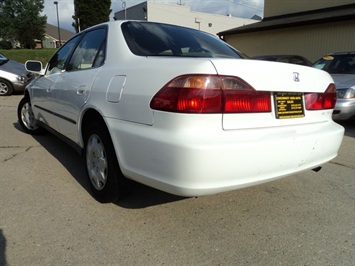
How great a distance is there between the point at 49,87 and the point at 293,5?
57.7 ft

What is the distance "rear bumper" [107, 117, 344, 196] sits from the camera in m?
2.01

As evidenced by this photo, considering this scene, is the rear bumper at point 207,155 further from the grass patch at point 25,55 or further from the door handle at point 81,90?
the grass patch at point 25,55

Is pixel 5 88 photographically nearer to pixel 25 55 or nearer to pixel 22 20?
pixel 25 55

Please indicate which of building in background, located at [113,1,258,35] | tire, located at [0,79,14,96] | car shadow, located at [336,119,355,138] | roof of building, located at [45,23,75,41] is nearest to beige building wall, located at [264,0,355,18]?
car shadow, located at [336,119,355,138]

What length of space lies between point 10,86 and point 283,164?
37.0ft

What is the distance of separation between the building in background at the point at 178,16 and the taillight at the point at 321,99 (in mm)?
34549

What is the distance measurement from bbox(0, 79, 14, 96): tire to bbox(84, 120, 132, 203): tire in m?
9.71

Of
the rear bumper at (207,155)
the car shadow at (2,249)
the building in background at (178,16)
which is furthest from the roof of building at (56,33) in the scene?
the rear bumper at (207,155)

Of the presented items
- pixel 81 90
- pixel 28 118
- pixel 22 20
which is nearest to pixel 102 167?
pixel 81 90

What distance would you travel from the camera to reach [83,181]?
3459mm

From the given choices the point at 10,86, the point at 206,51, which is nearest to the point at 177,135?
the point at 206,51

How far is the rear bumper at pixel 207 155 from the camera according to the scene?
201cm

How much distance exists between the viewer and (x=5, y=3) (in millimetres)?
50688

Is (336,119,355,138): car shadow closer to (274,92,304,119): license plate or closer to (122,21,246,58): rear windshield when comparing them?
(122,21,246,58): rear windshield
